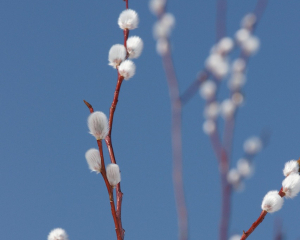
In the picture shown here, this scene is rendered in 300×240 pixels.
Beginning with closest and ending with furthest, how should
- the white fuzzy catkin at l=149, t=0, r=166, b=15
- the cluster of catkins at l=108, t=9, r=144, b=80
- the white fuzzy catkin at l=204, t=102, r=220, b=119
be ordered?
the white fuzzy catkin at l=204, t=102, r=220, b=119, the white fuzzy catkin at l=149, t=0, r=166, b=15, the cluster of catkins at l=108, t=9, r=144, b=80

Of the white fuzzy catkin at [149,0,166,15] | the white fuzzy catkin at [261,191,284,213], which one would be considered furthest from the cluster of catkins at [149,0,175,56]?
the white fuzzy catkin at [261,191,284,213]

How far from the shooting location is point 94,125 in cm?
80

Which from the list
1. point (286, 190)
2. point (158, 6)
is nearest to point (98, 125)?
point (158, 6)

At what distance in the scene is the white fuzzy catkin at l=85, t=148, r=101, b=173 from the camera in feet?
2.74

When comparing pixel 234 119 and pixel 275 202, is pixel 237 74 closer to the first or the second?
pixel 234 119

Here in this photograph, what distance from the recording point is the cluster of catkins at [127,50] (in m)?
1.11

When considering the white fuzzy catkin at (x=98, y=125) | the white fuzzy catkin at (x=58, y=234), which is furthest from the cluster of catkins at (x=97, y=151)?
the white fuzzy catkin at (x=58, y=234)

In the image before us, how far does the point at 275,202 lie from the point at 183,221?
1.27 feet

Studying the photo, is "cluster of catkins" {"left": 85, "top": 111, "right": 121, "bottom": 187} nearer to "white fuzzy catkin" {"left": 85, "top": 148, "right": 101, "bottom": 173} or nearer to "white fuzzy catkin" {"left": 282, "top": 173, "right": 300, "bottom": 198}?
"white fuzzy catkin" {"left": 85, "top": 148, "right": 101, "bottom": 173}

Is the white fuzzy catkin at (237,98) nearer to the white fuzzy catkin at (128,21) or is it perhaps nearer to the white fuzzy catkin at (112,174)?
the white fuzzy catkin at (112,174)

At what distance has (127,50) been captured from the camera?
1.21 meters

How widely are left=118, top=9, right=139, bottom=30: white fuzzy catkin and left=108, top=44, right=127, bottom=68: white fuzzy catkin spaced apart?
110mm

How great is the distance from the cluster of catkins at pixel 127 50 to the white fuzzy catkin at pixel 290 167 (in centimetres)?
49

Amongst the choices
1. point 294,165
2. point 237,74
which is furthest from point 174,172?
point 294,165
